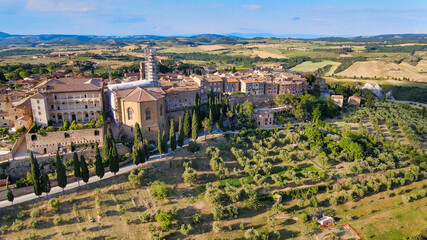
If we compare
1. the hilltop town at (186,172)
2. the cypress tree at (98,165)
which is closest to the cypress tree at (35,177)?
the hilltop town at (186,172)

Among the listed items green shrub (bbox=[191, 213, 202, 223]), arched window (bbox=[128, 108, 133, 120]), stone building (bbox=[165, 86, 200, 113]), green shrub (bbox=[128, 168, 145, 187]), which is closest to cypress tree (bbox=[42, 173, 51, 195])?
green shrub (bbox=[128, 168, 145, 187])

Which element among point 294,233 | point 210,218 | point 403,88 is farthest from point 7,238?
point 403,88

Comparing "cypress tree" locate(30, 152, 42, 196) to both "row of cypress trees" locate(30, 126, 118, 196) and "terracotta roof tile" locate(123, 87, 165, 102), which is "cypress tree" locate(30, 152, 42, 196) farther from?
"terracotta roof tile" locate(123, 87, 165, 102)

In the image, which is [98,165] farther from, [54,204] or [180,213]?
[180,213]

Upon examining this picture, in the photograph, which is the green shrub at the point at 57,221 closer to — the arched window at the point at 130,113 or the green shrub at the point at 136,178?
the green shrub at the point at 136,178

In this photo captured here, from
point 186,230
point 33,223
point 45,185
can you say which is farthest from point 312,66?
point 33,223

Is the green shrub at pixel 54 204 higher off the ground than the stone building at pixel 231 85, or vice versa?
the stone building at pixel 231 85
